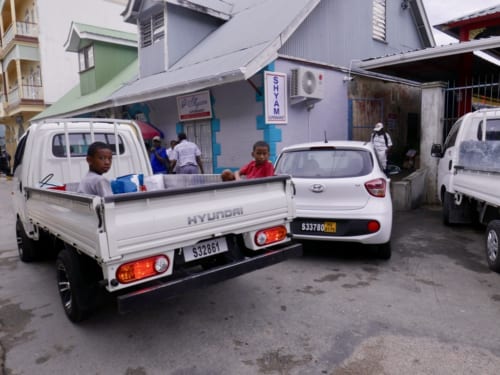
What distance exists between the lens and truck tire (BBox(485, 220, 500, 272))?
14.2ft

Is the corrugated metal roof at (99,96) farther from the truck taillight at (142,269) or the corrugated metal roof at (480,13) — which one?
the corrugated metal roof at (480,13)

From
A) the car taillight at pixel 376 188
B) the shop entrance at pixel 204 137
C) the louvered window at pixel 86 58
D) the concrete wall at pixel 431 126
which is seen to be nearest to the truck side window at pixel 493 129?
the car taillight at pixel 376 188

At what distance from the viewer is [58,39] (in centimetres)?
2131

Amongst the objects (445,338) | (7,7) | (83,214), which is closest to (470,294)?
(445,338)

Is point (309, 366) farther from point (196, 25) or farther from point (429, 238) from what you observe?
point (196, 25)

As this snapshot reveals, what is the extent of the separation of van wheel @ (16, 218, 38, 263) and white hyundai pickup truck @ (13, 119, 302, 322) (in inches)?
36.9

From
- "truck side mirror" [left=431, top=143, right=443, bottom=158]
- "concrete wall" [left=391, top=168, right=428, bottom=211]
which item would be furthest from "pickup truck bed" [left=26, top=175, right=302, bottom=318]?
"concrete wall" [left=391, top=168, right=428, bottom=211]

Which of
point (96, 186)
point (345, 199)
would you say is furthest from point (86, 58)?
point (345, 199)

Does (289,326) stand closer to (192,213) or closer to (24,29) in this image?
(192,213)

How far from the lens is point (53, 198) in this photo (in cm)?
341

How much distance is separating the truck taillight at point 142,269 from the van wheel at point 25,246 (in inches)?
134

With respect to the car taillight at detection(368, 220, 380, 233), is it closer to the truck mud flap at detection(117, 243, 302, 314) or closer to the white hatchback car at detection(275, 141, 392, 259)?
the white hatchback car at detection(275, 141, 392, 259)

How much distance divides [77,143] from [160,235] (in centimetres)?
304

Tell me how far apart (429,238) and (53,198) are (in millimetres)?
5377
